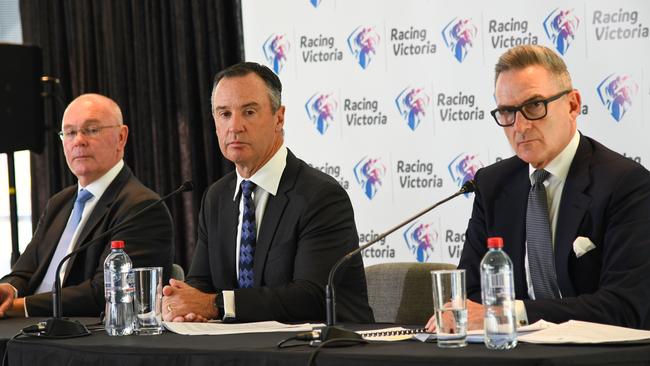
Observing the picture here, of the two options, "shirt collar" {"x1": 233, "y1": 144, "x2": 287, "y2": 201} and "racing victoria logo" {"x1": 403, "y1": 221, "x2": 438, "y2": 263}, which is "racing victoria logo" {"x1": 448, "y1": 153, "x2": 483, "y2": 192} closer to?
"racing victoria logo" {"x1": 403, "y1": 221, "x2": 438, "y2": 263}

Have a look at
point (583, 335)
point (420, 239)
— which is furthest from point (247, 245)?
point (420, 239)

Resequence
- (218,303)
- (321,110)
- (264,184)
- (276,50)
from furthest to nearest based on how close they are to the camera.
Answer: (276,50)
(321,110)
(264,184)
(218,303)

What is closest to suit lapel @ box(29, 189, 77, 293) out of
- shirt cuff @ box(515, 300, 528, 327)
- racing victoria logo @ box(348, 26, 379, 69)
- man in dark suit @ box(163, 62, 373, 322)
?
man in dark suit @ box(163, 62, 373, 322)

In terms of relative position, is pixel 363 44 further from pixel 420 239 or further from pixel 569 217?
pixel 569 217

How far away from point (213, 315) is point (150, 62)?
10.9 feet

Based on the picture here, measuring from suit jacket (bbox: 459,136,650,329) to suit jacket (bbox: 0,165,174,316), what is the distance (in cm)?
136

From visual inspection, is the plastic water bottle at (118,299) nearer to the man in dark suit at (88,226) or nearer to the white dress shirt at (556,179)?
the man in dark suit at (88,226)

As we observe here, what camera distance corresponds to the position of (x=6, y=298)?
387 centimetres

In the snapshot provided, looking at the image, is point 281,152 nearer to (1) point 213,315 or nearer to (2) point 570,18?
(1) point 213,315

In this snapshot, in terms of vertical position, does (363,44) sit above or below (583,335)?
above

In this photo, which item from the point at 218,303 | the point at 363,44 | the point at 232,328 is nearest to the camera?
the point at 232,328

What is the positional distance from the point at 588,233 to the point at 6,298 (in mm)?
2169

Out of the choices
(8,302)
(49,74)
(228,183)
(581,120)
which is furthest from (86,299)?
(49,74)

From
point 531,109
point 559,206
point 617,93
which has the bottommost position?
point 559,206
